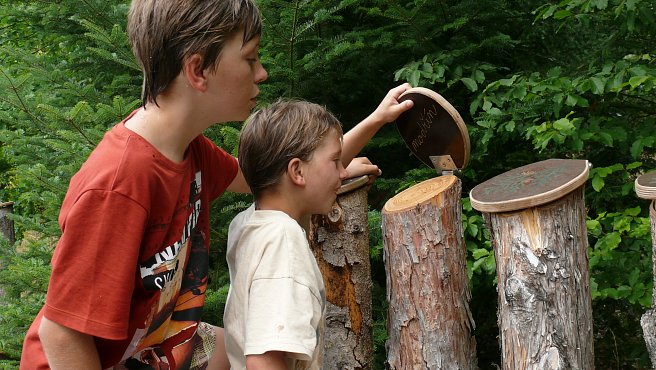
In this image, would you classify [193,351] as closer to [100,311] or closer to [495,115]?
[100,311]

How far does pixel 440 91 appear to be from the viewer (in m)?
4.23

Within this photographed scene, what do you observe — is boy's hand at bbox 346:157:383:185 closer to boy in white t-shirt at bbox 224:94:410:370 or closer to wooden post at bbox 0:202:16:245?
boy in white t-shirt at bbox 224:94:410:370

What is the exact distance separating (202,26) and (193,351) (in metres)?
1.12

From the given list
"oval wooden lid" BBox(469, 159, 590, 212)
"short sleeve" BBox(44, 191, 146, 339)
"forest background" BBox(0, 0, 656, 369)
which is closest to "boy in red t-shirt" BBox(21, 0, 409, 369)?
"short sleeve" BBox(44, 191, 146, 339)

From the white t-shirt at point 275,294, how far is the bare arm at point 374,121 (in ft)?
2.31

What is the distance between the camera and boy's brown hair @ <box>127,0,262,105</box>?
1.93 m

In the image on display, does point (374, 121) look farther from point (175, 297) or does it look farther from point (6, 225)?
point (6, 225)

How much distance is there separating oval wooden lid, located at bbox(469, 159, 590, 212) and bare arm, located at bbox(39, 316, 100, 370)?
1528 mm

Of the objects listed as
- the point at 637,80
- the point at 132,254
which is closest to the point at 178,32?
the point at 132,254

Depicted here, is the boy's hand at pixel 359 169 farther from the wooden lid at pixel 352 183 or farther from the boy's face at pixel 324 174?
the boy's face at pixel 324 174

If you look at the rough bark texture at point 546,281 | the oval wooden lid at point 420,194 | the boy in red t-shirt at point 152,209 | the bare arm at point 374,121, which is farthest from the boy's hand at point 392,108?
the boy in red t-shirt at point 152,209

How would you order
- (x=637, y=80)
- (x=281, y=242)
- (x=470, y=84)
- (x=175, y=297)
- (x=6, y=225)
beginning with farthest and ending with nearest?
(x=6, y=225), (x=470, y=84), (x=637, y=80), (x=175, y=297), (x=281, y=242)

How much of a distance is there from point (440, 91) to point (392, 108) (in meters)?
1.51

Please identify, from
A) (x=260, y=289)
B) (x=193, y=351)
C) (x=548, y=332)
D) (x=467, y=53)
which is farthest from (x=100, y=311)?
(x=467, y=53)
